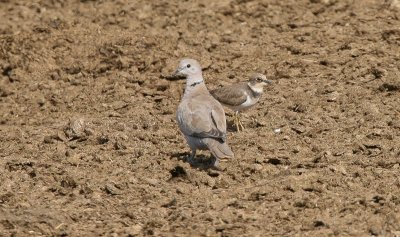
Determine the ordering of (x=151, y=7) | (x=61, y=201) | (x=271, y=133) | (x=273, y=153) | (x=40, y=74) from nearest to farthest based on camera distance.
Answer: (x=61, y=201) → (x=273, y=153) → (x=271, y=133) → (x=40, y=74) → (x=151, y=7)

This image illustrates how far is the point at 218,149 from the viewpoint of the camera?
10.6 metres

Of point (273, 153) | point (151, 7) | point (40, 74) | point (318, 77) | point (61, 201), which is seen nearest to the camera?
point (61, 201)

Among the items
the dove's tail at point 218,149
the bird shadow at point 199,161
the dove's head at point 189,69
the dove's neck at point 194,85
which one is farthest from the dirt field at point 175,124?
the dove's head at point 189,69

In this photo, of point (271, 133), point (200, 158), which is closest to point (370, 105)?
point (271, 133)

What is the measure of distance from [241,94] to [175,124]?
94 cm

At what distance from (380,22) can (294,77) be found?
2112mm

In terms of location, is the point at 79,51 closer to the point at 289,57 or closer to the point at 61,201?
the point at 289,57

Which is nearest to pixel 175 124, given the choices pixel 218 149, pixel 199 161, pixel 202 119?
pixel 199 161

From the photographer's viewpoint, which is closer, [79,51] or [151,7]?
[79,51]

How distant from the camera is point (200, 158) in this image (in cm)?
1140

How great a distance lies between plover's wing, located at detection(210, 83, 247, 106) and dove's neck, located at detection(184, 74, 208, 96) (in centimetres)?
61

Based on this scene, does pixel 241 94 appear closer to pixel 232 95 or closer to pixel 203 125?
pixel 232 95

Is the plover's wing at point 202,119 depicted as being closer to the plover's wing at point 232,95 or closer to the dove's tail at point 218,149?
the dove's tail at point 218,149

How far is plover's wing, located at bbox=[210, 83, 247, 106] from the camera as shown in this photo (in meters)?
12.6
